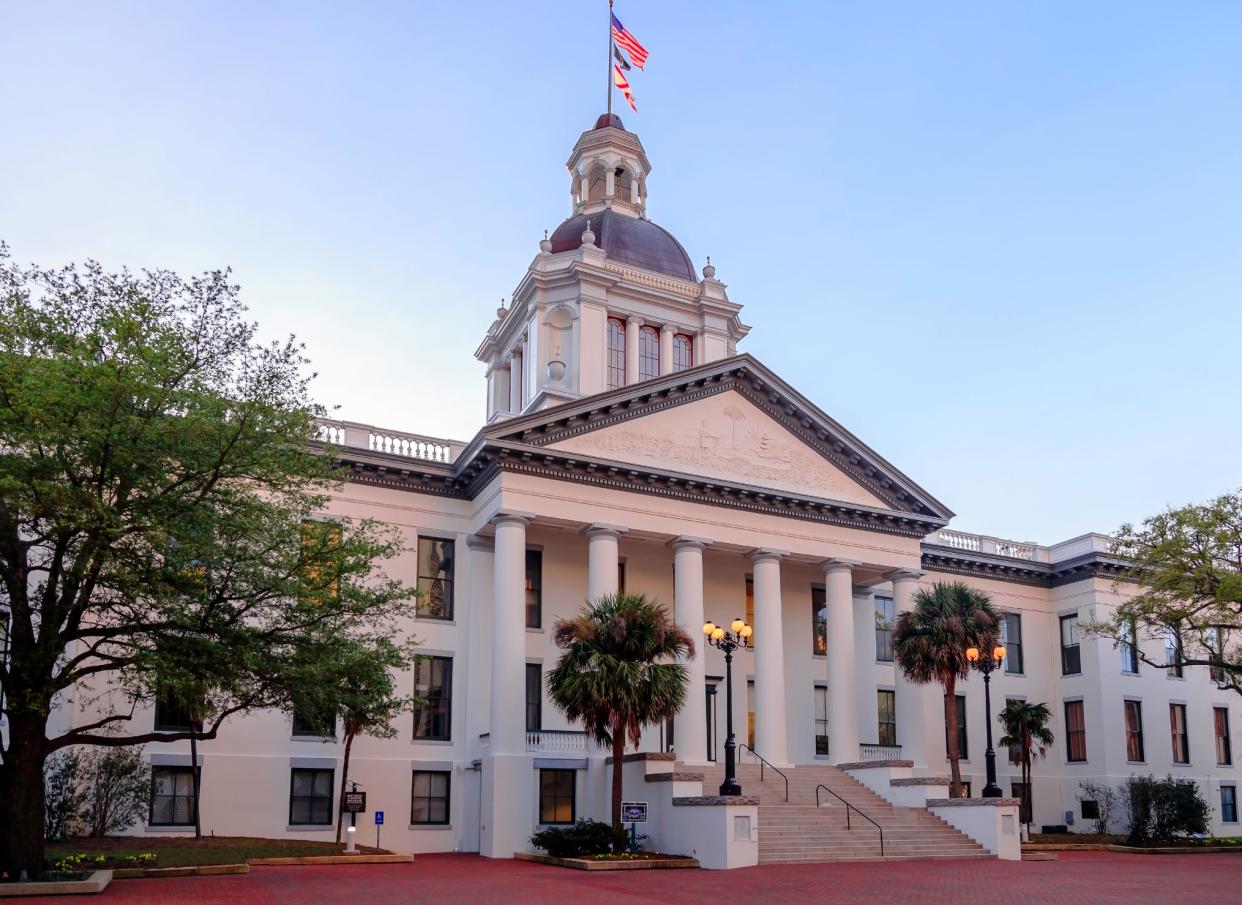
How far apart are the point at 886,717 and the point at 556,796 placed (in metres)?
14.7

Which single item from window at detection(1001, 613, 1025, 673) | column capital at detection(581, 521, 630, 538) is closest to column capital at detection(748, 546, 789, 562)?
column capital at detection(581, 521, 630, 538)

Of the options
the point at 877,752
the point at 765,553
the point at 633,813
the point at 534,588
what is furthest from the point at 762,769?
the point at 534,588

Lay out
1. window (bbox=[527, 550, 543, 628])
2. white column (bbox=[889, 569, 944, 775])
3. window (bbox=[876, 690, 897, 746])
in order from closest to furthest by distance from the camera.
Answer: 1. window (bbox=[527, 550, 543, 628])
2. white column (bbox=[889, 569, 944, 775])
3. window (bbox=[876, 690, 897, 746])

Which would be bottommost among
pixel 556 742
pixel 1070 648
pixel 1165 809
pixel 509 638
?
pixel 1165 809

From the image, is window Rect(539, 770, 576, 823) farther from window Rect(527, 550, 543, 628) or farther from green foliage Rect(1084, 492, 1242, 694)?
green foliage Rect(1084, 492, 1242, 694)

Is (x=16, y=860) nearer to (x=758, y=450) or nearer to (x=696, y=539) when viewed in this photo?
(x=696, y=539)

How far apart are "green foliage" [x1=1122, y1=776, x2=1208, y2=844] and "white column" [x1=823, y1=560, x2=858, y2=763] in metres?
10.8

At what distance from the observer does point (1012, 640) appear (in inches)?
1833

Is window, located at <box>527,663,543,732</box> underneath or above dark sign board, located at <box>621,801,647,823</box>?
above

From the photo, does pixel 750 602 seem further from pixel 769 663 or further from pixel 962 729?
pixel 962 729

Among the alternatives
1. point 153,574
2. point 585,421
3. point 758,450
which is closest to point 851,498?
point 758,450

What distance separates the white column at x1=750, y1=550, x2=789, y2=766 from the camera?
35.1m

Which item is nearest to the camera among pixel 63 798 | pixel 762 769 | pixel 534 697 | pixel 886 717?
pixel 63 798

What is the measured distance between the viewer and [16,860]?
19047 millimetres
